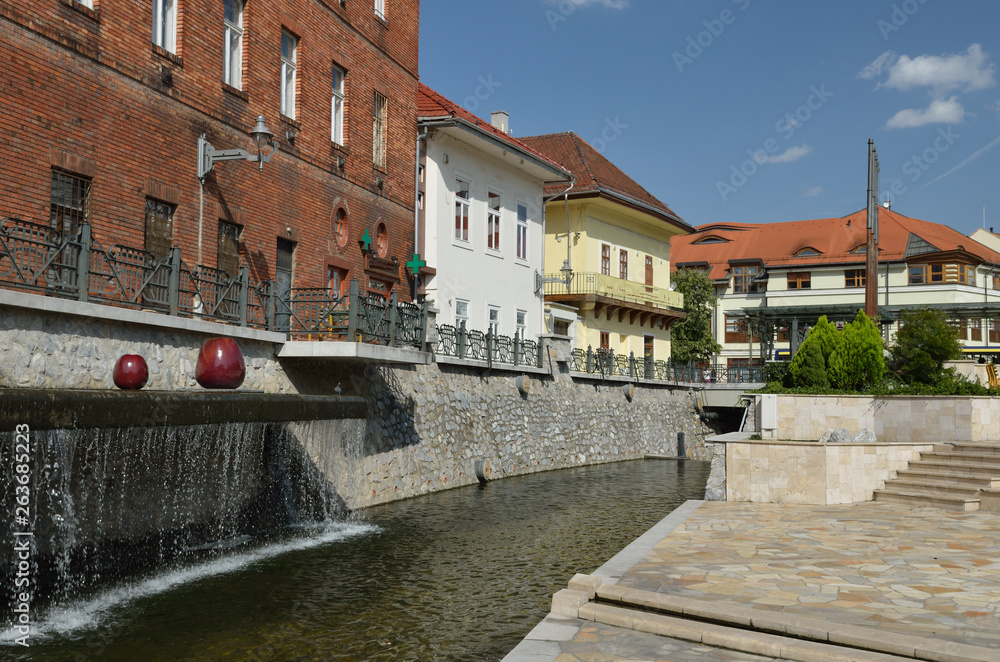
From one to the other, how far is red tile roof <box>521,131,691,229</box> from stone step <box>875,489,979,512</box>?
21.3 m

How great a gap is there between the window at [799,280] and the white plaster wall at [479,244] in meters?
28.9

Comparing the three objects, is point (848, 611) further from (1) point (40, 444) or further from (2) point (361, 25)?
(2) point (361, 25)

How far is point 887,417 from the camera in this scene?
1966 centimetres

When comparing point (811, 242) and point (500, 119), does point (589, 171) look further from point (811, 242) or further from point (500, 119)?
point (811, 242)

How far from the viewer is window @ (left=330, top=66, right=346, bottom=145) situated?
19469 millimetres

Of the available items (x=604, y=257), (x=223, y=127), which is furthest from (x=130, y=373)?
(x=604, y=257)

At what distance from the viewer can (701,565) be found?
941cm

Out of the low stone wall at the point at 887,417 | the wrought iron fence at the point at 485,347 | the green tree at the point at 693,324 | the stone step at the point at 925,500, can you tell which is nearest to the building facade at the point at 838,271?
the green tree at the point at 693,324

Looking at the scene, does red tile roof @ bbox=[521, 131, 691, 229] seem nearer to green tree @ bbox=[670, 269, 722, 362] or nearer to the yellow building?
the yellow building

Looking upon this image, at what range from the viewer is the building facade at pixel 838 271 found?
50.9 m

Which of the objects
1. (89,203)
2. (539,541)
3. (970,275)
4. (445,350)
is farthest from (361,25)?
(970,275)

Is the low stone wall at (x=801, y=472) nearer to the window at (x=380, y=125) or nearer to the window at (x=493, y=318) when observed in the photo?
the window at (x=380, y=125)

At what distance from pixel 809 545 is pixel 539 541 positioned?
4.16 metres

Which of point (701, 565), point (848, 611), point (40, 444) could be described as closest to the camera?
point (848, 611)
